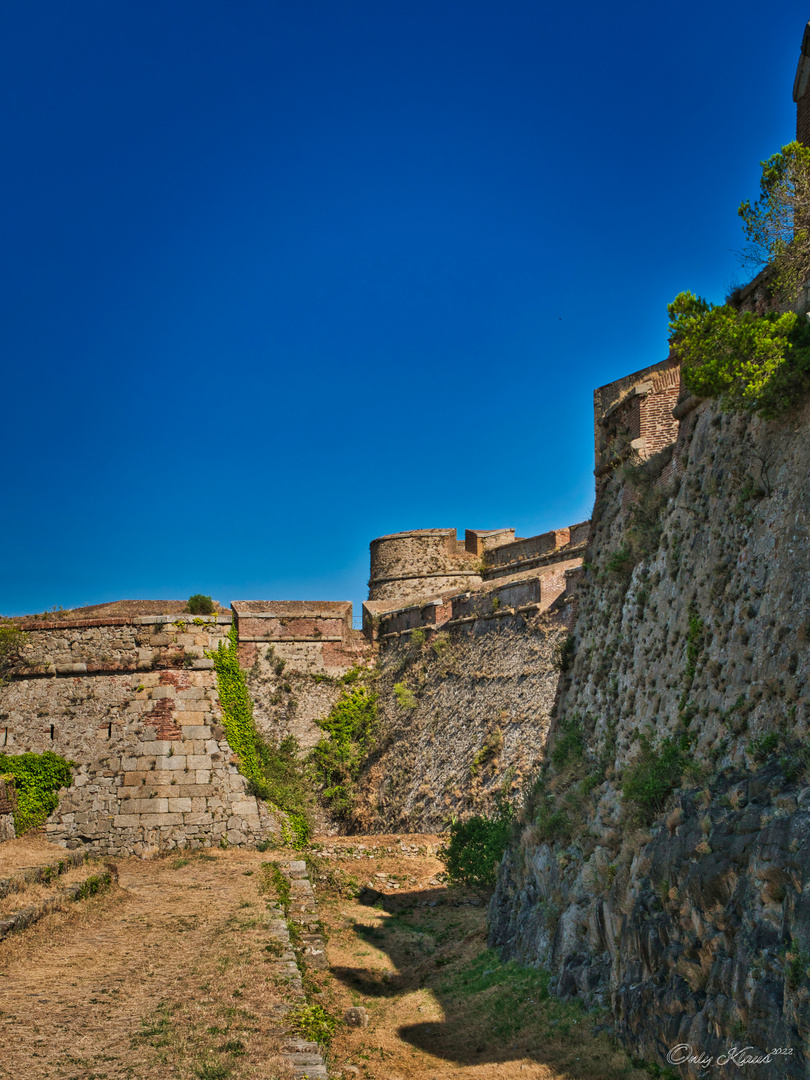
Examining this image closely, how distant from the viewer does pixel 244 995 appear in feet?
26.8

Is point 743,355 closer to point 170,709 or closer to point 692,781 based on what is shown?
point 692,781

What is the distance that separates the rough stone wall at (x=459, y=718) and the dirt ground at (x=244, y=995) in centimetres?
396

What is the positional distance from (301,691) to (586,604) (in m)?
12.7

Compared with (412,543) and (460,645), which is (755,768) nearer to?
(460,645)

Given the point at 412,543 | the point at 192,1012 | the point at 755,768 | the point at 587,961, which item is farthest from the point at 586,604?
the point at 412,543

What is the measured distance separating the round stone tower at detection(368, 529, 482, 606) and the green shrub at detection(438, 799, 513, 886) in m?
14.4

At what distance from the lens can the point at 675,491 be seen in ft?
35.1

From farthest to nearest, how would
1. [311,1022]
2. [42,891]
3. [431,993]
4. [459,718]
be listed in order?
1. [459,718]
2. [42,891]
3. [431,993]
4. [311,1022]

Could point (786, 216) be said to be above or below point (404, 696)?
above

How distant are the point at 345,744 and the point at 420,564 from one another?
30.3 ft

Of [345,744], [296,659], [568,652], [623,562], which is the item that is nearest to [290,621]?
[296,659]

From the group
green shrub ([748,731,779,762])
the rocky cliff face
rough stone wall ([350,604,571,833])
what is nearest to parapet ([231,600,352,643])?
rough stone wall ([350,604,571,833])

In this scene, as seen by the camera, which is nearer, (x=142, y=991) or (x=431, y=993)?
(x=142, y=991)

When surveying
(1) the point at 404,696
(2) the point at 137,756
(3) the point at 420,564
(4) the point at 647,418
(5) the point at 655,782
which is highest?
(3) the point at 420,564
